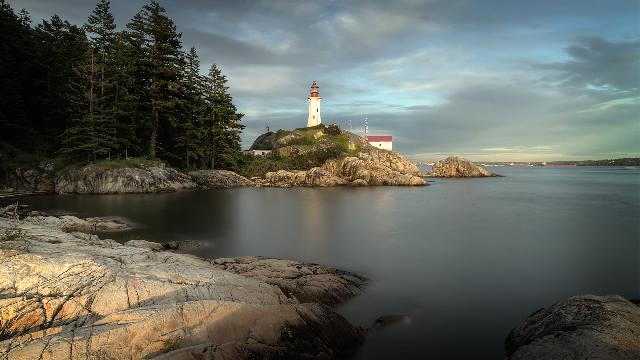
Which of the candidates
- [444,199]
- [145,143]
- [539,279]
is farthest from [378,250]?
[145,143]

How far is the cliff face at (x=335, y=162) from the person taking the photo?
5509 cm

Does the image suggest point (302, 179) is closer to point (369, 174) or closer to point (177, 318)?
point (369, 174)

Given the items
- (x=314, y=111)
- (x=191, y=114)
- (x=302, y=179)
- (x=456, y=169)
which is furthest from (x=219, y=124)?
(x=456, y=169)

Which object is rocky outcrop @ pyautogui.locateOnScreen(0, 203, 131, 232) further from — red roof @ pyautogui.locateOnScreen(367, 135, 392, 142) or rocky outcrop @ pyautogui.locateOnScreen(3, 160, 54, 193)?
red roof @ pyautogui.locateOnScreen(367, 135, 392, 142)

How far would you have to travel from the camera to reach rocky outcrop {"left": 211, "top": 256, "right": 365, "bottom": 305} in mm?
9203

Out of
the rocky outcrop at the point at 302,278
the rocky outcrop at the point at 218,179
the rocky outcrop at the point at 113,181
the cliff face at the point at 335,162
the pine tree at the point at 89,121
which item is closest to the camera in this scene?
the rocky outcrop at the point at 302,278

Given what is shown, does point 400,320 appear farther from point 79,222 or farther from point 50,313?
point 79,222

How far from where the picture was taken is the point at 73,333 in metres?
5.12

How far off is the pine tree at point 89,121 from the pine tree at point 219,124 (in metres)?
13.9

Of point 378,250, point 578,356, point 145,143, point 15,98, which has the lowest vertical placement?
point 378,250

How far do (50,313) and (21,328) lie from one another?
385 mm

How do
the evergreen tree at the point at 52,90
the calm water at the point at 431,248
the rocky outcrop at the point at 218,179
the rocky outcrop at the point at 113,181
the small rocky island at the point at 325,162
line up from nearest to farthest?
1. the calm water at the point at 431,248
2. the rocky outcrop at the point at 113,181
3. the evergreen tree at the point at 52,90
4. the rocky outcrop at the point at 218,179
5. the small rocky island at the point at 325,162

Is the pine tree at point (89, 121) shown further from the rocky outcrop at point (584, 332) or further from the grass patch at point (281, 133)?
the rocky outcrop at point (584, 332)

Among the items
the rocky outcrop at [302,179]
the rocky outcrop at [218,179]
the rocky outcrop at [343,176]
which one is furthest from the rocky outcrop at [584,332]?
the rocky outcrop at [343,176]
